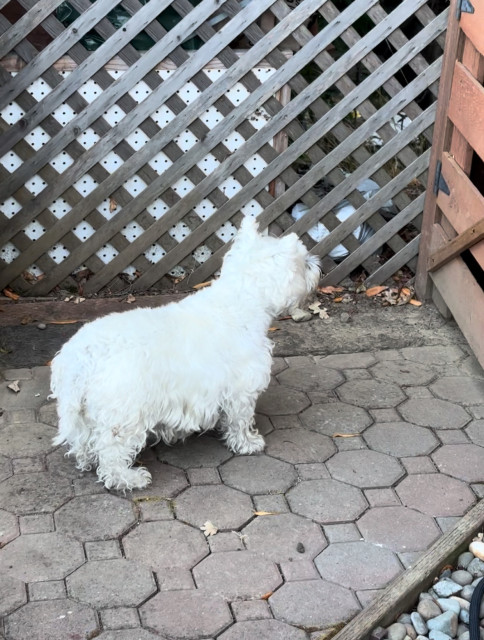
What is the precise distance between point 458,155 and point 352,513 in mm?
2593

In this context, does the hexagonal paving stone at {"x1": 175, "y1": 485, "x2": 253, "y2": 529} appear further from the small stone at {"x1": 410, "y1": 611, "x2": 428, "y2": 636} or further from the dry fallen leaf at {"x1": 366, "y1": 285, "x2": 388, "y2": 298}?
the dry fallen leaf at {"x1": 366, "y1": 285, "x2": 388, "y2": 298}

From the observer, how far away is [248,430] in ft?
13.0

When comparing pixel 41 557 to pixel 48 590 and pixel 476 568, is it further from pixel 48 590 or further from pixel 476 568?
pixel 476 568

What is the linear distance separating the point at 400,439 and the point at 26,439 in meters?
1.88

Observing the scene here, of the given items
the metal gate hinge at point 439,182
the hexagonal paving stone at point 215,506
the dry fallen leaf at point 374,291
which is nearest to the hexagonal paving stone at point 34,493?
the hexagonal paving stone at point 215,506

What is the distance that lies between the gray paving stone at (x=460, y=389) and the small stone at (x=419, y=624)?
172 cm

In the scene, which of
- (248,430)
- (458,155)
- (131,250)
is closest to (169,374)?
(248,430)

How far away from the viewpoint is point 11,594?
120 inches

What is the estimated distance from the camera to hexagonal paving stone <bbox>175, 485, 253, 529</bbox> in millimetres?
3518

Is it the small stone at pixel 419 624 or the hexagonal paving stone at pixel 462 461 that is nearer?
the small stone at pixel 419 624

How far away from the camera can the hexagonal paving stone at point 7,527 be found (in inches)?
132

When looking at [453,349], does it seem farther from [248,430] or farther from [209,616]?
[209,616]

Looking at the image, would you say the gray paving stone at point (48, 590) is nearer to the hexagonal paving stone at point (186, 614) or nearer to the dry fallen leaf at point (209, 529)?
the hexagonal paving stone at point (186, 614)

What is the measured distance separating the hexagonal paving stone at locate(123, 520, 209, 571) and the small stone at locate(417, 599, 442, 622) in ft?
2.83
